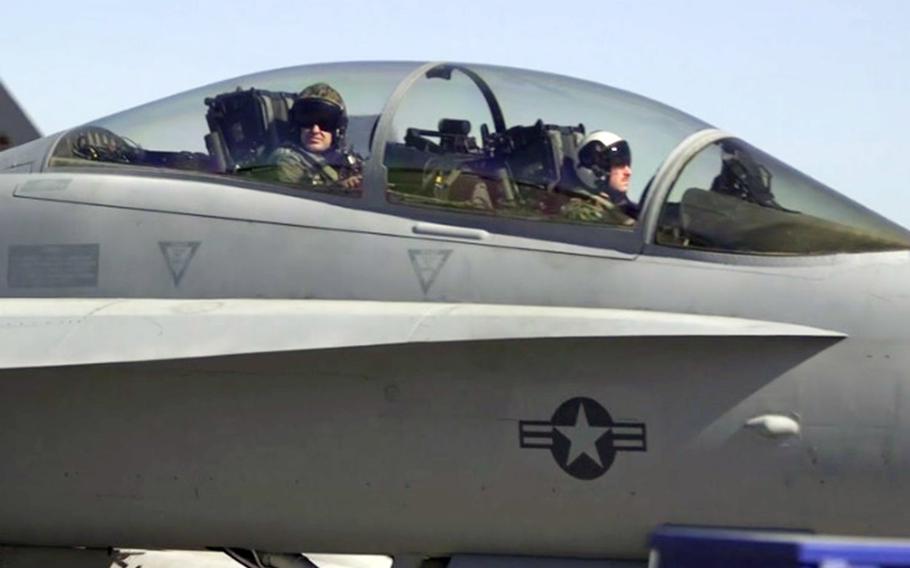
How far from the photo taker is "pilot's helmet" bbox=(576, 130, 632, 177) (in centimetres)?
683

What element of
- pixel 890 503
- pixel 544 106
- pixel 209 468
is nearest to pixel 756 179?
pixel 544 106

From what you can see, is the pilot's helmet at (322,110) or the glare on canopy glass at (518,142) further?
the pilot's helmet at (322,110)

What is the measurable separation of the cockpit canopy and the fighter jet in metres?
0.02

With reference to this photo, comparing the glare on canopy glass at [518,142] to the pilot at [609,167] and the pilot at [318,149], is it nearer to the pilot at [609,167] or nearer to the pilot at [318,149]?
the pilot at [609,167]

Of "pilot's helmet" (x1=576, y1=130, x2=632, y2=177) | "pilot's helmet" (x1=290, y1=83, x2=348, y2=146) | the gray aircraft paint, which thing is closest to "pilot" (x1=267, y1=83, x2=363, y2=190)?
"pilot's helmet" (x1=290, y1=83, x2=348, y2=146)

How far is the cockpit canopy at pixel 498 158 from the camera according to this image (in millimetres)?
6645

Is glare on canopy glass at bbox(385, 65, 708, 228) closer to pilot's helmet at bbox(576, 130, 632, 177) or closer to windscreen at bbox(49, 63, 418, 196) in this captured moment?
pilot's helmet at bbox(576, 130, 632, 177)

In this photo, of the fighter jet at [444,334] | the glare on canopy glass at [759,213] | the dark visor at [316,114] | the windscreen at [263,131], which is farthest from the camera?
the dark visor at [316,114]

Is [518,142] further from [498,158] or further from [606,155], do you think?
[606,155]

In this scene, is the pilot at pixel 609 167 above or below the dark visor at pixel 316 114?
below

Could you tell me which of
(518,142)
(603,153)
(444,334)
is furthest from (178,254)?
(603,153)

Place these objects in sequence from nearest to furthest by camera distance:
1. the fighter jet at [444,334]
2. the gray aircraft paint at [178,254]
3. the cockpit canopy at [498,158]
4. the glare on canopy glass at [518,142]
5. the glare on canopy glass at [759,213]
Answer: the fighter jet at [444,334] → the glare on canopy glass at [759,213] → the cockpit canopy at [498,158] → the glare on canopy glass at [518,142] → the gray aircraft paint at [178,254]

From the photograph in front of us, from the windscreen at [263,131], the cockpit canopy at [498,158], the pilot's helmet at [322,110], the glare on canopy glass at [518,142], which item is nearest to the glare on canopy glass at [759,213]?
the cockpit canopy at [498,158]

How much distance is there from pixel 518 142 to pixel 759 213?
1153 millimetres
